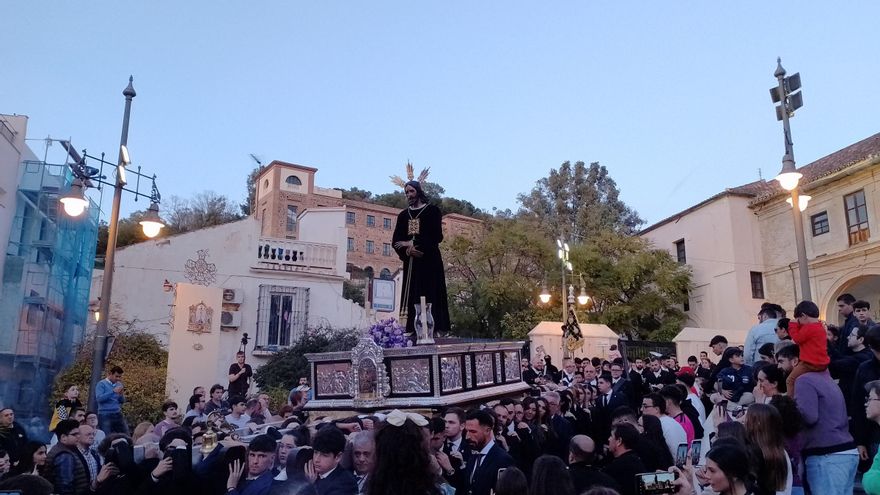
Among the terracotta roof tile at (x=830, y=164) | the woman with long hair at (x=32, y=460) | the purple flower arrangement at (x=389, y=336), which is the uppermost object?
the terracotta roof tile at (x=830, y=164)

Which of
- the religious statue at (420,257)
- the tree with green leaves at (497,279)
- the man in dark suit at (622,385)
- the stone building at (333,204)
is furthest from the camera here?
the stone building at (333,204)

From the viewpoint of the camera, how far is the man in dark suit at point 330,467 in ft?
15.1

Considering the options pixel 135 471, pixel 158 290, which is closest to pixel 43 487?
pixel 135 471

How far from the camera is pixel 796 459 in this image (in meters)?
5.36

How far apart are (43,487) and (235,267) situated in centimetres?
1983

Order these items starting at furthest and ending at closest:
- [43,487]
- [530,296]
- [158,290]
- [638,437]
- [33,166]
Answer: [530,296], [158,290], [33,166], [638,437], [43,487]

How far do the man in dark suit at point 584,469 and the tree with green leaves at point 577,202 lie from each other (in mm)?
40111

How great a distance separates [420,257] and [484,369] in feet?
6.71

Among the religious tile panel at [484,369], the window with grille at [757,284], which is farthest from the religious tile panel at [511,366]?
the window with grille at [757,284]

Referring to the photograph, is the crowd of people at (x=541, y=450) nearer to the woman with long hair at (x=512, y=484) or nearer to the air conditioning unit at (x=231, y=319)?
the woman with long hair at (x=512, y=484)

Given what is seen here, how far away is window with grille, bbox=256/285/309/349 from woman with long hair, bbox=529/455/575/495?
791 inches

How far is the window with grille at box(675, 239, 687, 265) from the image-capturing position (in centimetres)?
3619

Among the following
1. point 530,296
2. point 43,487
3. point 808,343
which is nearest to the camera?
point 43,487

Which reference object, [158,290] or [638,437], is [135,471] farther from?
[158,290]
